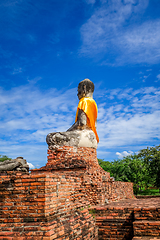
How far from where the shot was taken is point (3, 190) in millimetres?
4117

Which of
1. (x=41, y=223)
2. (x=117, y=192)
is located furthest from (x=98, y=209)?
(x=117, y=192)

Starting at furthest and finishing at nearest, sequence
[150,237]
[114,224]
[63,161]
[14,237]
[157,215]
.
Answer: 1. [63,161]
2. [114,224]
3. [157,215]
4. [150,237]
5. [14,237]

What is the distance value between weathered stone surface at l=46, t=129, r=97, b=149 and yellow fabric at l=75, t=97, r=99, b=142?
0.63 meters

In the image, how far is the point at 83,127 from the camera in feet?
30.7

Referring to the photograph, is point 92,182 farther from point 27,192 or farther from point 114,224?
point 27,192

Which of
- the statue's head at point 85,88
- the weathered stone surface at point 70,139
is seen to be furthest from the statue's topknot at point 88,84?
the weathered stone surface at point 70,139

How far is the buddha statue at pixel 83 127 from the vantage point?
8570 mm

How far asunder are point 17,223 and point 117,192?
21.6 ft

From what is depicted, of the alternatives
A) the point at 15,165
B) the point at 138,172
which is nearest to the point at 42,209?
the point at 15,165

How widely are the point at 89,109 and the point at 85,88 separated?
1.08 m

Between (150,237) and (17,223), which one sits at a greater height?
(17,223)

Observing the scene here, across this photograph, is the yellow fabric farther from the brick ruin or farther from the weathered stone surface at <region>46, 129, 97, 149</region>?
the brick ruin

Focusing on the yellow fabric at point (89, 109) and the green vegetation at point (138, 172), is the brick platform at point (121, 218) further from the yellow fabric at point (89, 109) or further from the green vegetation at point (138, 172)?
the green vegetation at point (138, 172)

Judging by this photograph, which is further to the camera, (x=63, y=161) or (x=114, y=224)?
(x=63, y=161)
